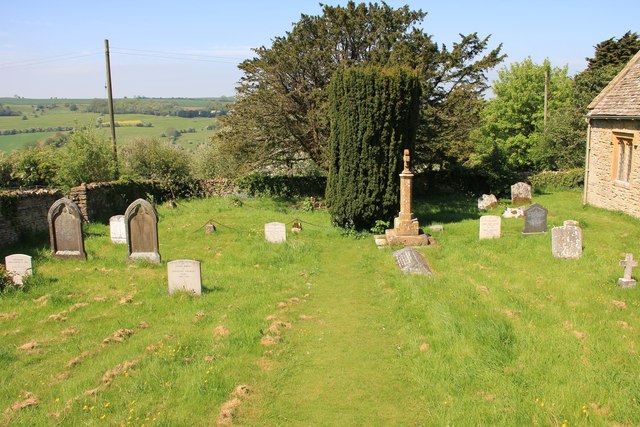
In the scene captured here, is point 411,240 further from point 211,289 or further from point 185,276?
point 185,276

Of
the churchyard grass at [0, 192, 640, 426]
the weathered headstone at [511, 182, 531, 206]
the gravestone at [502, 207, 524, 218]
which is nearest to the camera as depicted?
the churchyard grass at [0, 192, 640, 426]

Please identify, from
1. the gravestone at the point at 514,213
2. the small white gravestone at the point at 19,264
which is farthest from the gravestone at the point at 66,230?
the gravestone at the point at 514,213

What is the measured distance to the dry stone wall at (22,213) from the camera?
15.9 m

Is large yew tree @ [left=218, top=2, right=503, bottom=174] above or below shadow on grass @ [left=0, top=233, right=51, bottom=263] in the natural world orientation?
above

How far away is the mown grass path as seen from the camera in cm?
606

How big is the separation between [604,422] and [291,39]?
1985 centimetres

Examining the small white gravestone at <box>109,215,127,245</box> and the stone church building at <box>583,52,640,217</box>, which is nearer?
the small white gravestone at <box>109,215,127,245</box>

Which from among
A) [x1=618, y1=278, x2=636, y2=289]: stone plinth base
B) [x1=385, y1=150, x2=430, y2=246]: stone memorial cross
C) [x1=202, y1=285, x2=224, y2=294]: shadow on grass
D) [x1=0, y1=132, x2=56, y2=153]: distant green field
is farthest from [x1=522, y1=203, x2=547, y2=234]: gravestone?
[x1=0, y1=132, x2=56, y2=153]: distant green field

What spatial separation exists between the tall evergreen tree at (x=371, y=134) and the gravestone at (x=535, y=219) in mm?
4212

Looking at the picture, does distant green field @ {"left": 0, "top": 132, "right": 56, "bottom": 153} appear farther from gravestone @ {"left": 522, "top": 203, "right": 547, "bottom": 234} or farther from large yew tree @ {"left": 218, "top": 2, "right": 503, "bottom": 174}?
gravestone @ {"left": 522, "top": 203, "right": 547, "bottom": 234}

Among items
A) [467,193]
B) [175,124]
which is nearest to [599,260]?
[467,193]

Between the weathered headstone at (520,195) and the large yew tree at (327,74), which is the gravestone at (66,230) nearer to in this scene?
the large yew tree at (327,74)

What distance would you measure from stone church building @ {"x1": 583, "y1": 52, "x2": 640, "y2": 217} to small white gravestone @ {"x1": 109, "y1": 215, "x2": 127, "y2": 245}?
59.8 ft

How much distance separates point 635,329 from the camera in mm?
7863
